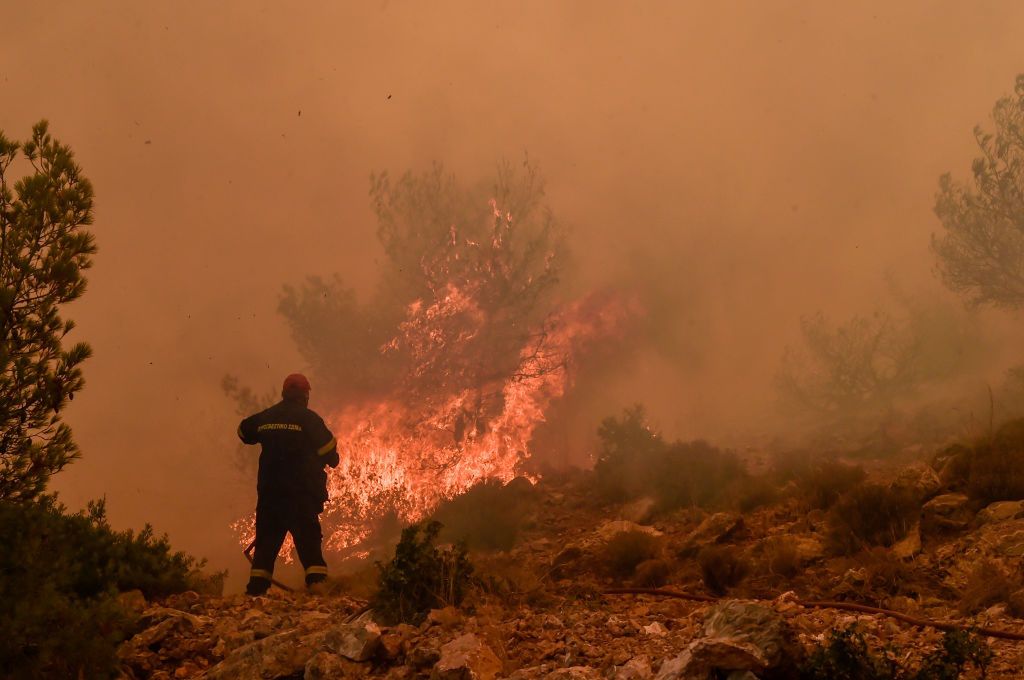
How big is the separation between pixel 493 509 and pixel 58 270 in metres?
10.3

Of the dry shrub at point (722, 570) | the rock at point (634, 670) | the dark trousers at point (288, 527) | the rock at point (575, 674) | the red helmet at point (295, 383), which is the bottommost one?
the rock at point (634, 670)

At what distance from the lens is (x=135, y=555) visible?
23.3ft

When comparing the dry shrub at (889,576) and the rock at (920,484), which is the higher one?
the rock at (920,484)

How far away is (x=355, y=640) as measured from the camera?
482cm

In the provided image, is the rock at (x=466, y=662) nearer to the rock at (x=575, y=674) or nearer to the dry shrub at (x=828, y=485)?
the rock at (x=575, y=674)

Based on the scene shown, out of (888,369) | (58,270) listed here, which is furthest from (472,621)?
(888,369)

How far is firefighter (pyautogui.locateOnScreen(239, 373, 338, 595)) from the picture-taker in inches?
364

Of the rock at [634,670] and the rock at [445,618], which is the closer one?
the rock at [634,670]

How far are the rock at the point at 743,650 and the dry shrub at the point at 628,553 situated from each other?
445cm

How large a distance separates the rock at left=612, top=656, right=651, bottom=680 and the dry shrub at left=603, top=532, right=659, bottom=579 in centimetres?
427

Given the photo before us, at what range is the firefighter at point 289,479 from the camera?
9242 mm

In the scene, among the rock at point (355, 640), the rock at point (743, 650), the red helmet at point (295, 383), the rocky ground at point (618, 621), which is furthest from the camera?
the red helmet at point (295, 383)

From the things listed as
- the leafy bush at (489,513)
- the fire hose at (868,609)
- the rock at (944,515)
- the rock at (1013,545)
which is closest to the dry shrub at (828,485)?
the rock at (944,515)

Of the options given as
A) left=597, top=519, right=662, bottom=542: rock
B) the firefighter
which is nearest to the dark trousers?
the firefighter
